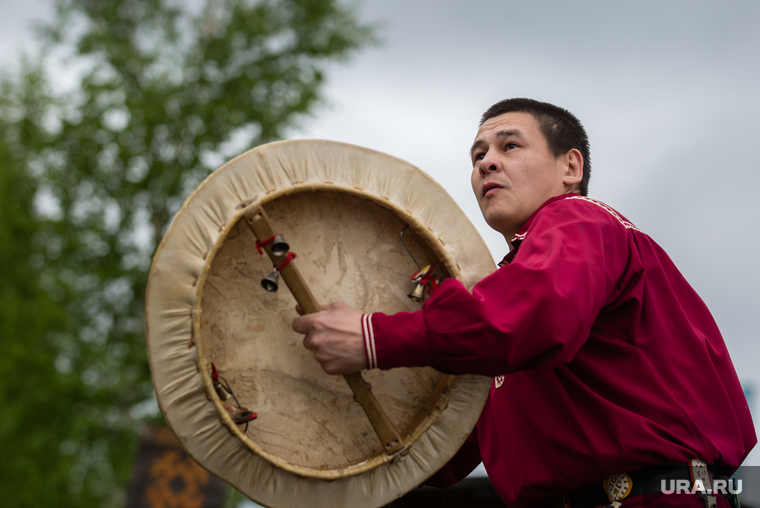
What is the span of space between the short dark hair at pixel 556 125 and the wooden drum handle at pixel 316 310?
103 centimetres

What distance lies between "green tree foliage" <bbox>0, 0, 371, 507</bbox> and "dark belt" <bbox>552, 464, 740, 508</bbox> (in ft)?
26.1

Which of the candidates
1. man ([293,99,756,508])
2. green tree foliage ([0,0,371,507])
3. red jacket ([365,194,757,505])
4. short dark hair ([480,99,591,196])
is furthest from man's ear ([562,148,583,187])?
green tree foliage ([0,0,371,507])

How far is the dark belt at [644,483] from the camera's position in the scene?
1.38 m

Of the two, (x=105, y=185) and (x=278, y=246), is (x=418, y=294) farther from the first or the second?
Result: (x=105, y=185)

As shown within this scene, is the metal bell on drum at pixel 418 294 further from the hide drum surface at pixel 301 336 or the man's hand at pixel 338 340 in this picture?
the man's hand at pixel 338 340

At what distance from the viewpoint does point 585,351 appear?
4.89ft

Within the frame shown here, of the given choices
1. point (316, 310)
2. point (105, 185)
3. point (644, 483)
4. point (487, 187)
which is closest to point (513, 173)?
point (487, 187)

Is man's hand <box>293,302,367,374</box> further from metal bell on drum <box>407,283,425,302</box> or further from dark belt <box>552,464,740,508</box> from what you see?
dark belt <box>552,464,740,508</box>

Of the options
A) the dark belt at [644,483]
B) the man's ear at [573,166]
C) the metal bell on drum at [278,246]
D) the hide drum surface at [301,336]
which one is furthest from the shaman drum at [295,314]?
the man's ear at [573,166]

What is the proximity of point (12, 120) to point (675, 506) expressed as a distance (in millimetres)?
11453

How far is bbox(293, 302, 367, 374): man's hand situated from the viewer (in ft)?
4.29

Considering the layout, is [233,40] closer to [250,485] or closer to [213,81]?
[213,81]

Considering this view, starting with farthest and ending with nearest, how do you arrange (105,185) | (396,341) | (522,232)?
(105,185) < (522,232) < (396,341)

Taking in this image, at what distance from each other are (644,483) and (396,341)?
722 mm
